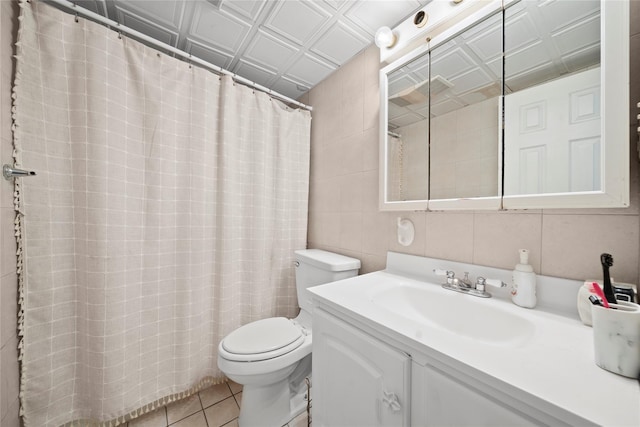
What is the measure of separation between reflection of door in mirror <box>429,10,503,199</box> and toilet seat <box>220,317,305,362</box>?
3.25 ft

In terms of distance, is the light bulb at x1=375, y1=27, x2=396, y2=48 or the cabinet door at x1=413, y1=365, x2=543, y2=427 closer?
the cabinet door at x1=413, y1=365, x2=543, y2=427

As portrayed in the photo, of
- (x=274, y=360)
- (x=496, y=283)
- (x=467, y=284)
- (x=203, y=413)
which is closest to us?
(x=496, y=283)

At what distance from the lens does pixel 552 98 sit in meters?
0.72

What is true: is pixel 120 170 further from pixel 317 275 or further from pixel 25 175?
pixel 317 275

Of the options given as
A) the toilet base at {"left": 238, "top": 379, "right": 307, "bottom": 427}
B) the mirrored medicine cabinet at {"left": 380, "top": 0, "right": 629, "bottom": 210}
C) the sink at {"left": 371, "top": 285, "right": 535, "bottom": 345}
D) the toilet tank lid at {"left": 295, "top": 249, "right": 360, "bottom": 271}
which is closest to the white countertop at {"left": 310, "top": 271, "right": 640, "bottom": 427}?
the sink at {"left": 371, "top": 285, "right": 535, "bottom": 345}

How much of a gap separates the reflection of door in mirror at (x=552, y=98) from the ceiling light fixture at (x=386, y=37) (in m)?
0.47

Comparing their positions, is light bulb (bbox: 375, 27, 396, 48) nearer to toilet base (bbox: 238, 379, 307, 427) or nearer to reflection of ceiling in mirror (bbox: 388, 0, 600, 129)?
reflection of ceiling in mirror (bbox: 388, 0, 600, 129)

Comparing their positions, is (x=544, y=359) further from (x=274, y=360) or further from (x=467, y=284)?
(x=274, y=360)

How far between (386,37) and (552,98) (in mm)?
765

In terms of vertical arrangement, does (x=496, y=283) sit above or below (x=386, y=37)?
below

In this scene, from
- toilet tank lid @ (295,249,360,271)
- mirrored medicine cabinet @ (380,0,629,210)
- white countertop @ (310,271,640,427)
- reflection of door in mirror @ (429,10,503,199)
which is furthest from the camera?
toilet tank lid @ (295,249,360,271)

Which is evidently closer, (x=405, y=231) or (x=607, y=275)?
(x=607, y=275)

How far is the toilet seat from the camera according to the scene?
105 cm

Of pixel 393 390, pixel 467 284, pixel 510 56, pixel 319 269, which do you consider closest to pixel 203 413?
pixel 319 269
